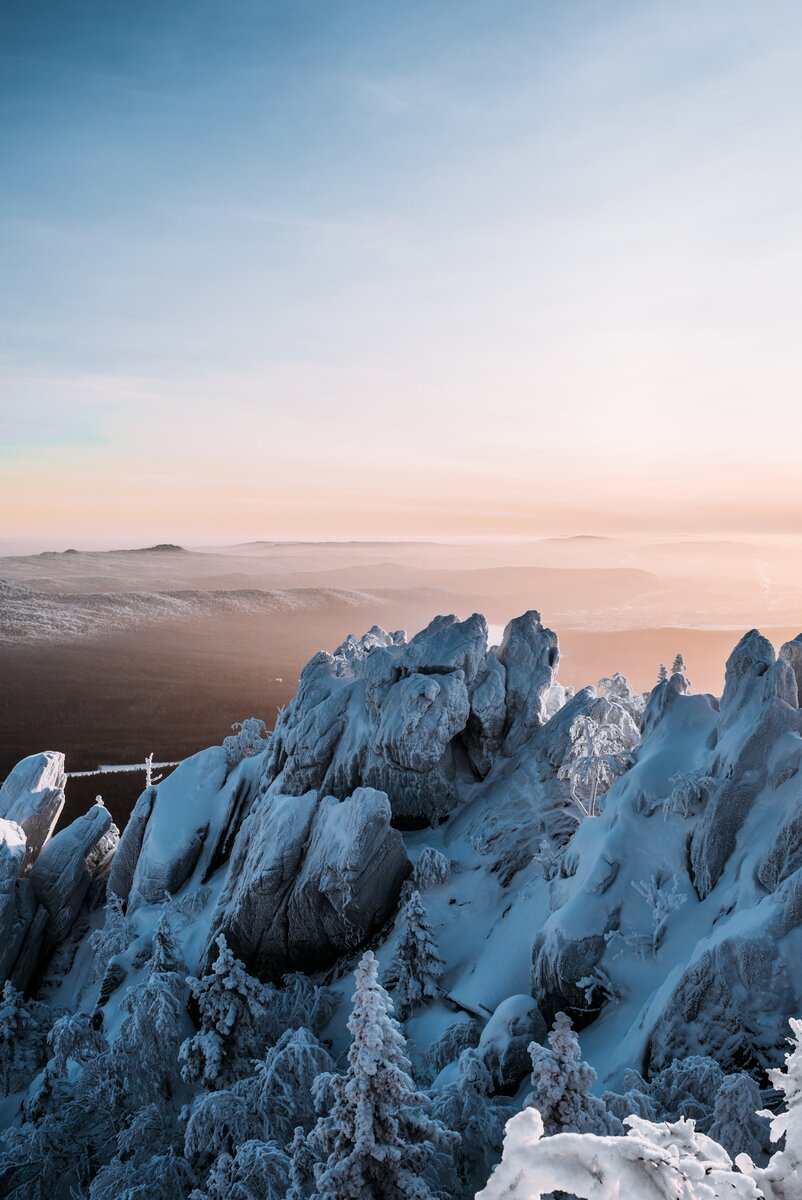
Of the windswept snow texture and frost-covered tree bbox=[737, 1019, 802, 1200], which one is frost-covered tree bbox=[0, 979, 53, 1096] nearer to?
the windswept snow texture

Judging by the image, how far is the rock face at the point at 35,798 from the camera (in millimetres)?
46594

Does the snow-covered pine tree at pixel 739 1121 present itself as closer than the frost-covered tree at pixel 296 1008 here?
Yes

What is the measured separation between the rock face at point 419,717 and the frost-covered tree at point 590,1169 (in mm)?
29729

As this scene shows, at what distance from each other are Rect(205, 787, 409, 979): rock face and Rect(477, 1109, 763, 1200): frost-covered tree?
83.1 feet

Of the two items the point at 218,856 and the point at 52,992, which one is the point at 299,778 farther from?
the point at 52,992

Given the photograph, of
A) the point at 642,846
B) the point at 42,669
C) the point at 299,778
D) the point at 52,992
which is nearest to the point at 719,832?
the point at 642,846

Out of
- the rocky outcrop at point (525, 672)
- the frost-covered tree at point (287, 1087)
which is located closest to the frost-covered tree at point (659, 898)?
the frost-covered tree at point (287, 1087)

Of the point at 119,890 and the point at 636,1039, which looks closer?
the point at 636,1039

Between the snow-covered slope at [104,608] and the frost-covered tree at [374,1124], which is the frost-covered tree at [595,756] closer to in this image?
the frost-covered tree at [374,1124]

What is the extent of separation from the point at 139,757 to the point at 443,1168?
220 feet

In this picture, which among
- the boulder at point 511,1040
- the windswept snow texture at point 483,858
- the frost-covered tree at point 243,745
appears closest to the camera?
the windswept snow texture at point 483,858

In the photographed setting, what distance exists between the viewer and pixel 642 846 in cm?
2362

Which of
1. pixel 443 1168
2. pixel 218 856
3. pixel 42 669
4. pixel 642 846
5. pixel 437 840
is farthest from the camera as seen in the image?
pixel 42 669

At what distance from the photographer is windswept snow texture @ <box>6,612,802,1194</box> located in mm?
20031
